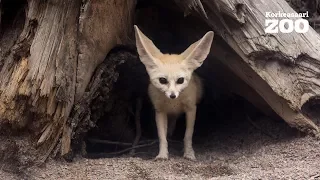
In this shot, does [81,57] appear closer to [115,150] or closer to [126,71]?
[126,71]

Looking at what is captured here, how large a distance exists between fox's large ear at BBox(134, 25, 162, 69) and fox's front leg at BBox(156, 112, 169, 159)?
1.91ft

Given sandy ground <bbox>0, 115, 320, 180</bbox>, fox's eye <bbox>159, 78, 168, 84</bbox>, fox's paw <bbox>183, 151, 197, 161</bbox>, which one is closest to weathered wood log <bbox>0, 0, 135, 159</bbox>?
sandy ground <bbox>0, 115, 320, 180</bbox>

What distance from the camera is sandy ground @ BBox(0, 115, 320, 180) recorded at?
3585mm

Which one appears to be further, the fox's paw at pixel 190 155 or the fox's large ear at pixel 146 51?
the fox's paw at pixel 190 155

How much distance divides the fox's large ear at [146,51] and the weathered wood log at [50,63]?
294 millimetres

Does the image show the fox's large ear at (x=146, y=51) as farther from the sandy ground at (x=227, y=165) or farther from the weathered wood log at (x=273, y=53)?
the sandy ground at (x=227, y=165)

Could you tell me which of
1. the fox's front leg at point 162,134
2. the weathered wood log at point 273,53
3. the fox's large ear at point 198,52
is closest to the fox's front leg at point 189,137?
the fox's front leg at point 162,134

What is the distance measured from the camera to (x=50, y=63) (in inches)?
143

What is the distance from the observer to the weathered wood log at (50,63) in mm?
3525

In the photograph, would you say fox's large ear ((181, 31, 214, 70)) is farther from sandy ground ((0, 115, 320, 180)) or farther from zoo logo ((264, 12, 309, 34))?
sandy ground ((0, 115, 320, 180))

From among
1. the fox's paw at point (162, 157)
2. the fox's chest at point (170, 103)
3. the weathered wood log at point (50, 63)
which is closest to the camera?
the weathered wood log at point (50, 63)

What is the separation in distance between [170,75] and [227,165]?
2.80 feet

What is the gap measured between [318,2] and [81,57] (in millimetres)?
2537

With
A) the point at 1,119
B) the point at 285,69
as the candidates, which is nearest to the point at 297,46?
the point at 285,69
